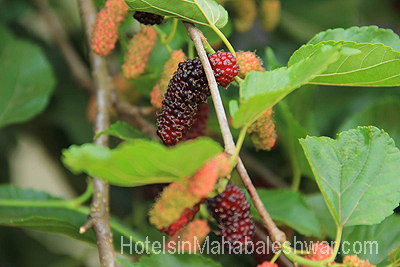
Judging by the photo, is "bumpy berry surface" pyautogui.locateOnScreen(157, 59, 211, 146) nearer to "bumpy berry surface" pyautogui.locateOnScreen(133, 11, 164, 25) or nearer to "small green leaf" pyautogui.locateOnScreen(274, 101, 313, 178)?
"bumpy berry surface" pyautogui.locateOnScreen(133, 11, 164, 25)

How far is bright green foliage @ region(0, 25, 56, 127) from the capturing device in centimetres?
96

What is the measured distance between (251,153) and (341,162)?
0.55 m

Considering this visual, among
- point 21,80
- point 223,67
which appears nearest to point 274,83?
point 223,67

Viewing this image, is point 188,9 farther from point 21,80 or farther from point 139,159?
point 21,80

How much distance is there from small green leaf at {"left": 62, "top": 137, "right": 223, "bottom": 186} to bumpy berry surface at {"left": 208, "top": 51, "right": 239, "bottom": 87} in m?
0.14

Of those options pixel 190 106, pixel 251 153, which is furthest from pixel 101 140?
pixel 251 153

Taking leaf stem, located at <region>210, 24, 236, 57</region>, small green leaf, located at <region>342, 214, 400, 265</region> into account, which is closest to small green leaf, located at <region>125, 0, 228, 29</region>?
leaf stem, located at <region>210, 24, 236, 57</region>

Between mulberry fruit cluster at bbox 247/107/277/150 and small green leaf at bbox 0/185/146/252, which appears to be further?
small green leaf at bbox 0/185/146/252

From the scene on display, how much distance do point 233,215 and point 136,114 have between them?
360 millimetres

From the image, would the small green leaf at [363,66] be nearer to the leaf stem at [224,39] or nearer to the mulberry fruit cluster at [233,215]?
the leaf stem at [224,39]

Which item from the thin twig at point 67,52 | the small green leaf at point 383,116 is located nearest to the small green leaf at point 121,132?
the thin twig at point 67,52

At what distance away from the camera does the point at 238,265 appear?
884 mm

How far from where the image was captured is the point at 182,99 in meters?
0.54

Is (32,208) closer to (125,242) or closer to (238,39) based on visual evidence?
(125,242)
